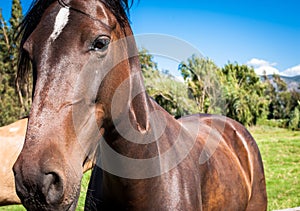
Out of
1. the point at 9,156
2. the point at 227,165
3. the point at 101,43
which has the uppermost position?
the point at 101,43

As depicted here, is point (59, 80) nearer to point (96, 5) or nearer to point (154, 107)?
point (96, 5)

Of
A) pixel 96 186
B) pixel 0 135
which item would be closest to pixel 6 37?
pixel 0 135

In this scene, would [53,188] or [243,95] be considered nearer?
[53,188]

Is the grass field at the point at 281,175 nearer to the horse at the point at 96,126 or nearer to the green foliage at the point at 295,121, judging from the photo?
the horse at the point at 96,126

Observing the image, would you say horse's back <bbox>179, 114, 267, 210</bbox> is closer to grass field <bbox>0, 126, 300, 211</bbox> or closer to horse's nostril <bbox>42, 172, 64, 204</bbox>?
horse's nostril <bbox>42, 172, 64, 204</bbox>

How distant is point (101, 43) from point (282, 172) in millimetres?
8168

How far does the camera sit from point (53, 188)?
1.15 m

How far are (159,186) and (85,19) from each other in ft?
3.18

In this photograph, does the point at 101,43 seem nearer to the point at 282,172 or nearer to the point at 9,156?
the point at 9,156

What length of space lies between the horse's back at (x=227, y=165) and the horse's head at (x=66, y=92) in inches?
42.8

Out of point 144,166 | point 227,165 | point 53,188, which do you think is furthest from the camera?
point 227,165

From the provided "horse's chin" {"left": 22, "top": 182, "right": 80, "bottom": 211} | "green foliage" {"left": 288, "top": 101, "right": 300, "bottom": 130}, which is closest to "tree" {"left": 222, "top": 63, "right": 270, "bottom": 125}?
"green foliage" {"left": 288, "top": 101, "right": 300, "bottom": 130}

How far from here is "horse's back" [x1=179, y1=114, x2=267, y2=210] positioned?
2285mm

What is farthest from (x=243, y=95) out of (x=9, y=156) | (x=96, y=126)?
(x=96, y=126)
